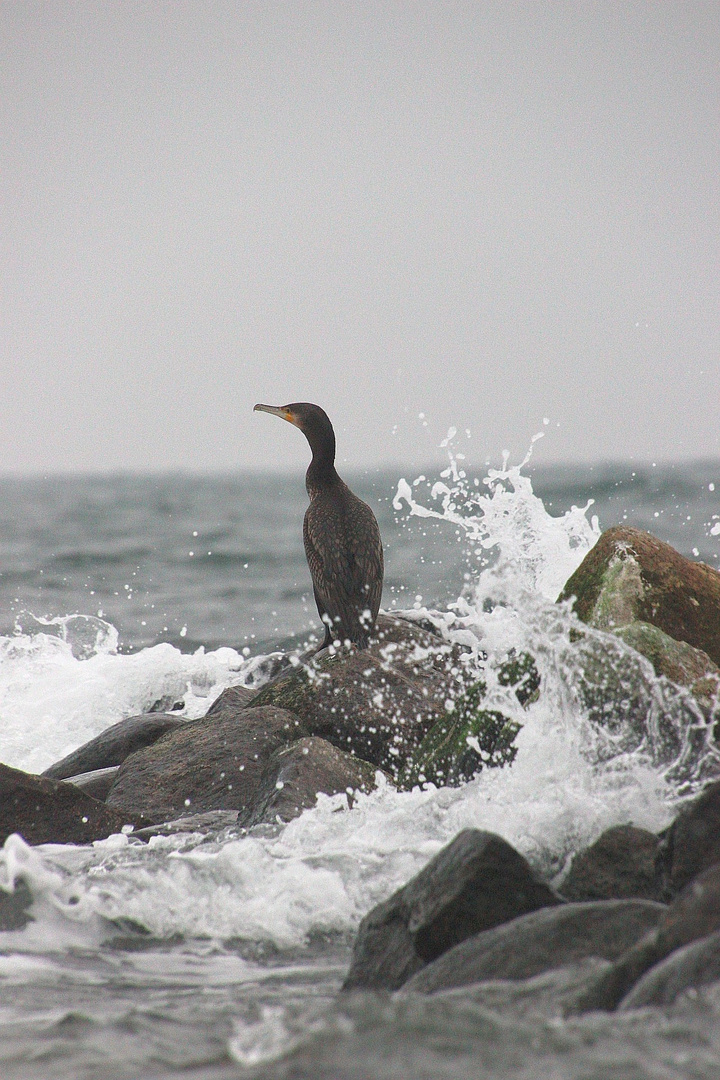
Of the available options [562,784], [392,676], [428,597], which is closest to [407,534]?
[428,597]

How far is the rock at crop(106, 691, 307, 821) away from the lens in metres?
5.61

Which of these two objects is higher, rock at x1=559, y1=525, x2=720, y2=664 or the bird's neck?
the bird's neck

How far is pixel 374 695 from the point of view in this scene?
6.49m

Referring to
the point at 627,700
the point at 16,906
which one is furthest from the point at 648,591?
the point at 16,906

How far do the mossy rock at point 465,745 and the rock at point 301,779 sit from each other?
270 millimetres

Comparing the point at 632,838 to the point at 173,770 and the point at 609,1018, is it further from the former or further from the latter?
the point at 173,770

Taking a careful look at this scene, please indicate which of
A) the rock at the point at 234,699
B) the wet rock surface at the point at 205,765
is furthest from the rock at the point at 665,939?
the rock at the point at 234,699

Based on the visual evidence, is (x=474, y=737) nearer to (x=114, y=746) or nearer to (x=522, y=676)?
(x=522, y=676)

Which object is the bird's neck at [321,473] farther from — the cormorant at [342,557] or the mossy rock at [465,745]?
the mossy rock at [465,745]

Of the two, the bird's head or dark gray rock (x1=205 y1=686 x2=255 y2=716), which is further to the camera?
the bird's head

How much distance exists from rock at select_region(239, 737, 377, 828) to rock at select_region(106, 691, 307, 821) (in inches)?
9.3

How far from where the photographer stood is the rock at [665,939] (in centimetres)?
240

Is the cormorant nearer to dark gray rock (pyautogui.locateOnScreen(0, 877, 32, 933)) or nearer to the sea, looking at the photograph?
the sea

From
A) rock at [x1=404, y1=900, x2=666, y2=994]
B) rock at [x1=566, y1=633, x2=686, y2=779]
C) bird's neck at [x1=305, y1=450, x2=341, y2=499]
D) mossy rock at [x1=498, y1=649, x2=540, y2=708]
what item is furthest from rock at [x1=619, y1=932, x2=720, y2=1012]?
bird's neck at [x1=305, y1=450, x2=341, y2=499]
